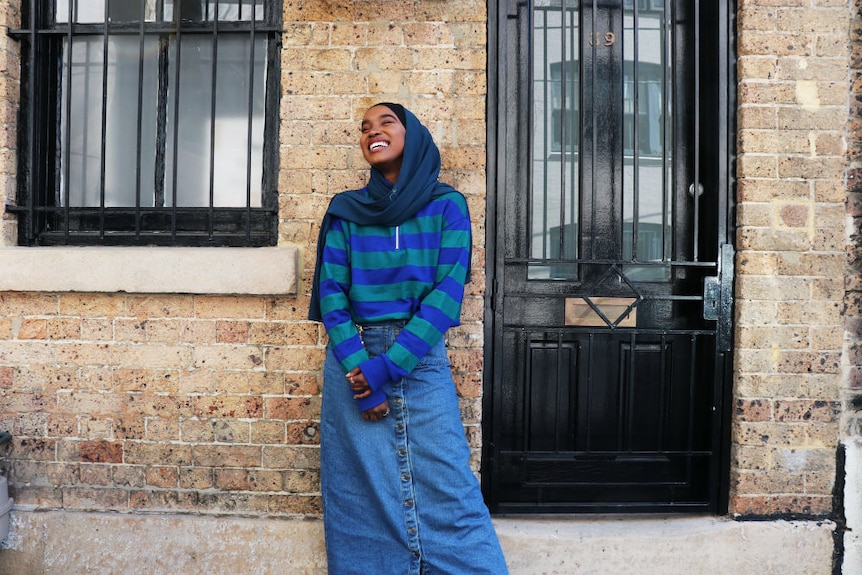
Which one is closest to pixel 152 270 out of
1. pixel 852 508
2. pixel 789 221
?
pixel 789 221

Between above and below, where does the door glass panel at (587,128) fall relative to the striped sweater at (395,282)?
above

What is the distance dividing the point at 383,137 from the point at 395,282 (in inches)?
21.8

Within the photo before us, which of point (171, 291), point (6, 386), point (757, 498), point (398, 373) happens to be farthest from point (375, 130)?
point (757, 498)

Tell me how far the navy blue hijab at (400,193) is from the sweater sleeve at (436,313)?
12 cm

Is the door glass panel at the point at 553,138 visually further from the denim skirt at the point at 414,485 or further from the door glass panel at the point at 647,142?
the denim skirt at the point at 414,485

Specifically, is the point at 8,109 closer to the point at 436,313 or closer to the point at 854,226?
the point at 436,313

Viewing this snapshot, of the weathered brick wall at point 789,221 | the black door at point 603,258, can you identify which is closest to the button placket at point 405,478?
the black door at point 603,258

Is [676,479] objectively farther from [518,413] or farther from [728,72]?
[728,72]

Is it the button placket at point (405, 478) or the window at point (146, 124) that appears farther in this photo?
the window at point (146, 124)

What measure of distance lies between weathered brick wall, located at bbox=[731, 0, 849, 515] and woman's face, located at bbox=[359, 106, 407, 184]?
1593mm

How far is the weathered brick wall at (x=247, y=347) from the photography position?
2.89 metres

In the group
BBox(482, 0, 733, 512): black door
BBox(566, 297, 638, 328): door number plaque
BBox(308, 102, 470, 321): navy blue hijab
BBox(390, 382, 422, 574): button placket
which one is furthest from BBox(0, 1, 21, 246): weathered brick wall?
BBox(566, 297, 638, 328): door number plaque

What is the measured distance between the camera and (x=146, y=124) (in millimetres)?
3182

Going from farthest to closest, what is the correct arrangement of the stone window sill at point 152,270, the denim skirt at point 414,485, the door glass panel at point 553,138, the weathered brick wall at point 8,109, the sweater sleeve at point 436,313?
the door glass panel at point 553,138 → the weathered brick wall at point 8,109 → the stone window sill at point 152,270 → the denim skirt at point 414,485 → the sweater sleeve at point 436,313
